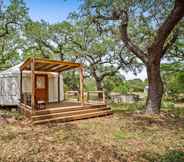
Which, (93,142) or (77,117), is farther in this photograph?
(77,117)

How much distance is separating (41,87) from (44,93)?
43 cm

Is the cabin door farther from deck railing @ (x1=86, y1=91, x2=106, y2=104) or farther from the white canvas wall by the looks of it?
deck railing @ (x1=86, y1=91, x2=106, y2=104)

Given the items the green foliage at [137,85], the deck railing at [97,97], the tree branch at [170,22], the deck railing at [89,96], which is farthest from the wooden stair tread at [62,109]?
the green foliage at [137,85]

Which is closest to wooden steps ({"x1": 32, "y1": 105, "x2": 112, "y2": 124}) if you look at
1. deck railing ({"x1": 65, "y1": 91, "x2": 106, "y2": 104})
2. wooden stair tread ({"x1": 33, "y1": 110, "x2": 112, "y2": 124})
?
wooden stair tread ({"x1": 33, "y1": 110, "x2": 112, "y2": 124})

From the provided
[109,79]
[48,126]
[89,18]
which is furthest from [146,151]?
[109,79]

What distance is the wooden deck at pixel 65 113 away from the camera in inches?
333

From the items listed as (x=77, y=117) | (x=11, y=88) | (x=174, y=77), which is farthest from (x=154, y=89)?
(x=174, y=77)

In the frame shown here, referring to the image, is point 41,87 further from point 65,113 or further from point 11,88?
point 65,113

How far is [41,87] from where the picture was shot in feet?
45.1

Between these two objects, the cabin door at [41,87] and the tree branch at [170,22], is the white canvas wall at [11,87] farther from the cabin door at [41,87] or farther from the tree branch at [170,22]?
the tree branch at [170,22]

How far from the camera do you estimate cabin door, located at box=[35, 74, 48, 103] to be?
13.5 m

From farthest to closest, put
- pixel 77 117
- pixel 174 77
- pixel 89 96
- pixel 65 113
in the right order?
1. pixel 174 77
2. pixel 89 96
3. pixel 77 117
4. pixel 65 113

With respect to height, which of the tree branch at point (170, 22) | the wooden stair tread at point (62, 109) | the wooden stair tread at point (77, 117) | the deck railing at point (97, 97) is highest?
the tree branch at point (170, 22)

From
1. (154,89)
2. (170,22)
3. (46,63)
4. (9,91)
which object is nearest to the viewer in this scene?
(170,22)
